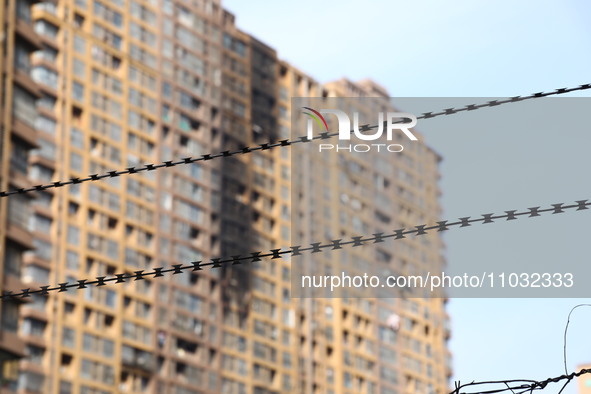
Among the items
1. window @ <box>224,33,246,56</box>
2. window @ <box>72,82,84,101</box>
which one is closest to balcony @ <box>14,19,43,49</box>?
window @ <box>72,82,84,101</box>

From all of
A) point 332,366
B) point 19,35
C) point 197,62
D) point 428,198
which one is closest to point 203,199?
point 197,62

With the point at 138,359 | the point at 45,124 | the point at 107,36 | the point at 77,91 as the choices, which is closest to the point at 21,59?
the point at 45,124

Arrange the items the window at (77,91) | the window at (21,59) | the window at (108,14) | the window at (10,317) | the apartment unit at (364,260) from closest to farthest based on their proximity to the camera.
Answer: the window at (10,317) → the window at (21,59) → the window at (77,91) → the window at (108,14) → the apartment unit at (364,260)

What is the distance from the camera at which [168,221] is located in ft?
351

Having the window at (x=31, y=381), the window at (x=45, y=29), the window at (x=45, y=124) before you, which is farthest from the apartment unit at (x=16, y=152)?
the window at (x=45, y=29)

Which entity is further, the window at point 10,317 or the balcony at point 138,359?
the balcony at point 138,359

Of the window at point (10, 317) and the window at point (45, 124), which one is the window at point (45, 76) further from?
the window at point (10, 317)

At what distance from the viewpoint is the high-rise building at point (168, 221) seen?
92.0 m

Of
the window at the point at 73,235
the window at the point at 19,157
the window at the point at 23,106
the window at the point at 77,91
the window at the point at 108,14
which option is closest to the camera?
the window at the point at 19,157

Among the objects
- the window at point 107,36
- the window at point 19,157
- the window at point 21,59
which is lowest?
the window at point 19,157

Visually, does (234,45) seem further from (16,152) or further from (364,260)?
(16,152)

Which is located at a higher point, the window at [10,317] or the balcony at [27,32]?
the balcony at [27,32]

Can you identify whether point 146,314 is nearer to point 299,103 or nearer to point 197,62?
point 197,62

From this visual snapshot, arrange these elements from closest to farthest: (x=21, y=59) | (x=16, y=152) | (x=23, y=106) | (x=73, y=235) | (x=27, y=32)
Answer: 1. (x=16, y=152)
2. (x=21, y=59)
3. (x=23, y=106)
4. (x=27, y=32)
5. (x=73, y=235)
